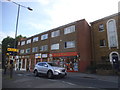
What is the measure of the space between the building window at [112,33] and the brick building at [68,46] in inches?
171

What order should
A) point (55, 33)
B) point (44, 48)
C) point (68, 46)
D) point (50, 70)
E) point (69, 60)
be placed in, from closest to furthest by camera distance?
point (50, 70)
point (69, 60)
point (68, 46)
point (55, 33)
point (44, 48)

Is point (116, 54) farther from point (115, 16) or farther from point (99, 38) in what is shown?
point (115, 16)

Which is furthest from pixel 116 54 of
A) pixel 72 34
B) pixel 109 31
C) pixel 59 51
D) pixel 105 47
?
pixel 59 51

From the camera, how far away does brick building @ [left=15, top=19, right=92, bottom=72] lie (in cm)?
2070

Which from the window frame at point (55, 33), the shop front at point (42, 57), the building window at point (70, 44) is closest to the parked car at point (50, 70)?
the building window at point (70, 44)

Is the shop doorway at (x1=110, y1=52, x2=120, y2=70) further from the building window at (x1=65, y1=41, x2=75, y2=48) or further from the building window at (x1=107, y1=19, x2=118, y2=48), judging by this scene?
the building window at (x1=65, y1=41, x2=75, y2=48)

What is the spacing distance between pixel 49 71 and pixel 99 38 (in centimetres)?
1363

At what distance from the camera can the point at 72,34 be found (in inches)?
880

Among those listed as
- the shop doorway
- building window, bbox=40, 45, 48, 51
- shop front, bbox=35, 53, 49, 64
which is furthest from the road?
building window, bbox=40, 45, 48, 51

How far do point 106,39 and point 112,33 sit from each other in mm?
1469

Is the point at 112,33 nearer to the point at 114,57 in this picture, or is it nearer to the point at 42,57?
the point at 114,57

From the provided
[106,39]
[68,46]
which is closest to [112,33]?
[106,39]

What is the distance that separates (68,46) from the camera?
73.9 ft

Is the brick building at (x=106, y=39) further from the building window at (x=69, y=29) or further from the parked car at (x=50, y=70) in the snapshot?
the parked car at (x=50, y=70)
